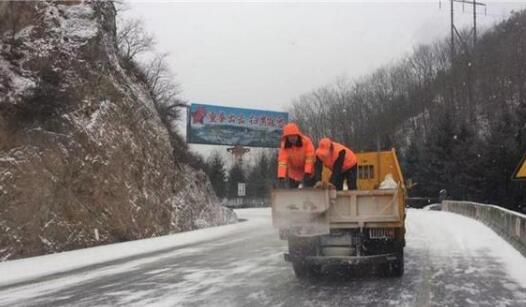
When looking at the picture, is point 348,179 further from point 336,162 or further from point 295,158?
point 295,158

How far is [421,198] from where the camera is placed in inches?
2566

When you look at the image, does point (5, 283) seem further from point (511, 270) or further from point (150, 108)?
point (150, 108)

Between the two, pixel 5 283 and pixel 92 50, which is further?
pixel 92 50

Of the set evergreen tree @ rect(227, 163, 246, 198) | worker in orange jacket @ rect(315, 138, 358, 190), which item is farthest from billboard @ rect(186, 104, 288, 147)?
worker in orange jacket @ rect(315, 138, 358, 190)

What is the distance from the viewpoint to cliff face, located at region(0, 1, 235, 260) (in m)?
17.7

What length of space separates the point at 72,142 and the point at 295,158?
→ 11.4m

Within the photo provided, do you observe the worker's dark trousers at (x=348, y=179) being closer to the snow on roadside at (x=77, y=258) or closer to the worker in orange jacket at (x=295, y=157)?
the worker in orange jacket at (x=295, y=157)

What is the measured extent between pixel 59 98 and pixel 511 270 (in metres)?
15.0

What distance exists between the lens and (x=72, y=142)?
20.1 meters

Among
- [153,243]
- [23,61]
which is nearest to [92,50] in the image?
[23,61]

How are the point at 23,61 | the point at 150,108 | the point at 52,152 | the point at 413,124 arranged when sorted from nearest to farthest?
the point at 52,152 < the point at 23,61 < the point at 150,108 < the point at 413,124

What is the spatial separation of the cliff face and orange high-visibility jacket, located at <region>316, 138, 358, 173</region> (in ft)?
31.3

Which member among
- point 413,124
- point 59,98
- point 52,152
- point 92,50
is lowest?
point 52,152

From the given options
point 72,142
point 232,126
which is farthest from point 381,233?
point 232,126
